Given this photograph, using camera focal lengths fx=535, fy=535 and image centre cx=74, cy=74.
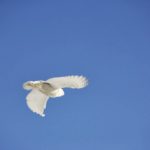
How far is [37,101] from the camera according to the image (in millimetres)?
8586

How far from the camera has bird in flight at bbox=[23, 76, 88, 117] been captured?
7773 mm

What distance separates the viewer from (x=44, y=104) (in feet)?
28.3

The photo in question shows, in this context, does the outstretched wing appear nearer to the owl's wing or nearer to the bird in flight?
the bird in flight

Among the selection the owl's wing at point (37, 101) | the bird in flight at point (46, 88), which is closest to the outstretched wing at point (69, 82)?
the bird in flight at point (46, 88)

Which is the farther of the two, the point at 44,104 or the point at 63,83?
the point at 44,104

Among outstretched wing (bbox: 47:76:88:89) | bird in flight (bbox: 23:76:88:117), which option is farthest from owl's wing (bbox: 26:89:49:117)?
outstretched wing (bbox: 47:76:88:89)

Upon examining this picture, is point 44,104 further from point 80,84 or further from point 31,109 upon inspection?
point 80,84

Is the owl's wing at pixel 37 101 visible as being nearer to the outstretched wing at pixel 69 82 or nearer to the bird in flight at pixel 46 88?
the bird in flight at pixel 46 88

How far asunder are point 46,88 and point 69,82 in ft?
1.52

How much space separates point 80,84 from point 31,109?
1.28m

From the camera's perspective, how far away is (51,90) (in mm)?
8125

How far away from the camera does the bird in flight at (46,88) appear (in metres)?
7.77

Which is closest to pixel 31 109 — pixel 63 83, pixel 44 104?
pixel 44 104

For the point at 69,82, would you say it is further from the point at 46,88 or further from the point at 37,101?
the point at 37,101
